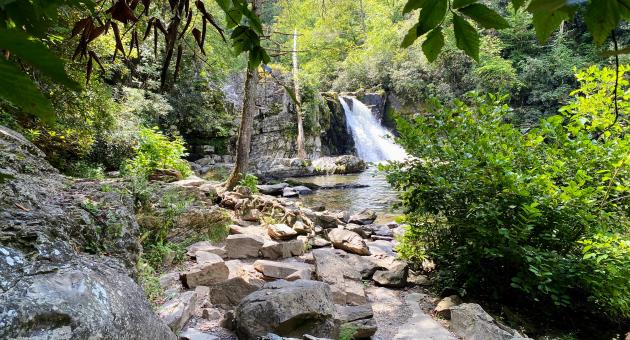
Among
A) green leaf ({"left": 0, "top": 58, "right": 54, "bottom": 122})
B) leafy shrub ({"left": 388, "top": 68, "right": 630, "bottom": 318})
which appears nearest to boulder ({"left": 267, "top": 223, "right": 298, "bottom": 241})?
leafy shrub ({"left": 388, "top": 68, "right": 630, "bottom": 318})

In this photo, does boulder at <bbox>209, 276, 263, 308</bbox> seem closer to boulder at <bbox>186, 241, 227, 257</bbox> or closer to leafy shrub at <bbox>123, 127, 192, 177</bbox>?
boulder at <bbox>186, 241, 227, 257</bbox>

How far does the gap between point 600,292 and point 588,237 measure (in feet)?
1.46

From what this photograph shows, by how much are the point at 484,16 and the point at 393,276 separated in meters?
3.88

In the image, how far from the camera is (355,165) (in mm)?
16125

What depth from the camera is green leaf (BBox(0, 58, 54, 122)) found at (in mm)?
291

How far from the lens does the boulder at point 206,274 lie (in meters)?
3.48

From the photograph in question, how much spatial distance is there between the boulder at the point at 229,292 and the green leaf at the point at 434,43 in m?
2.93

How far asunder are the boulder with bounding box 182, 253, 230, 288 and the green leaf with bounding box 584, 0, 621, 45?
350 cm

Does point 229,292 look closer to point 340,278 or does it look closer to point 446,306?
point 340,278

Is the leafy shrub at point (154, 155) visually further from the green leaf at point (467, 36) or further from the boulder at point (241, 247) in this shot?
the green leaf at point (467, 36)

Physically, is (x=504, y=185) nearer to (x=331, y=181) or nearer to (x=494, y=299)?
(x=494, y=299)

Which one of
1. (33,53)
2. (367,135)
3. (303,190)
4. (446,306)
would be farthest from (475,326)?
(367,135)

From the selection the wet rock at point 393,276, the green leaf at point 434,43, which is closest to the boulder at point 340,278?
the wet rock at point 393,276

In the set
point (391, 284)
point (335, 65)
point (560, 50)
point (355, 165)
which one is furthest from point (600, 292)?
point (335, 65)
